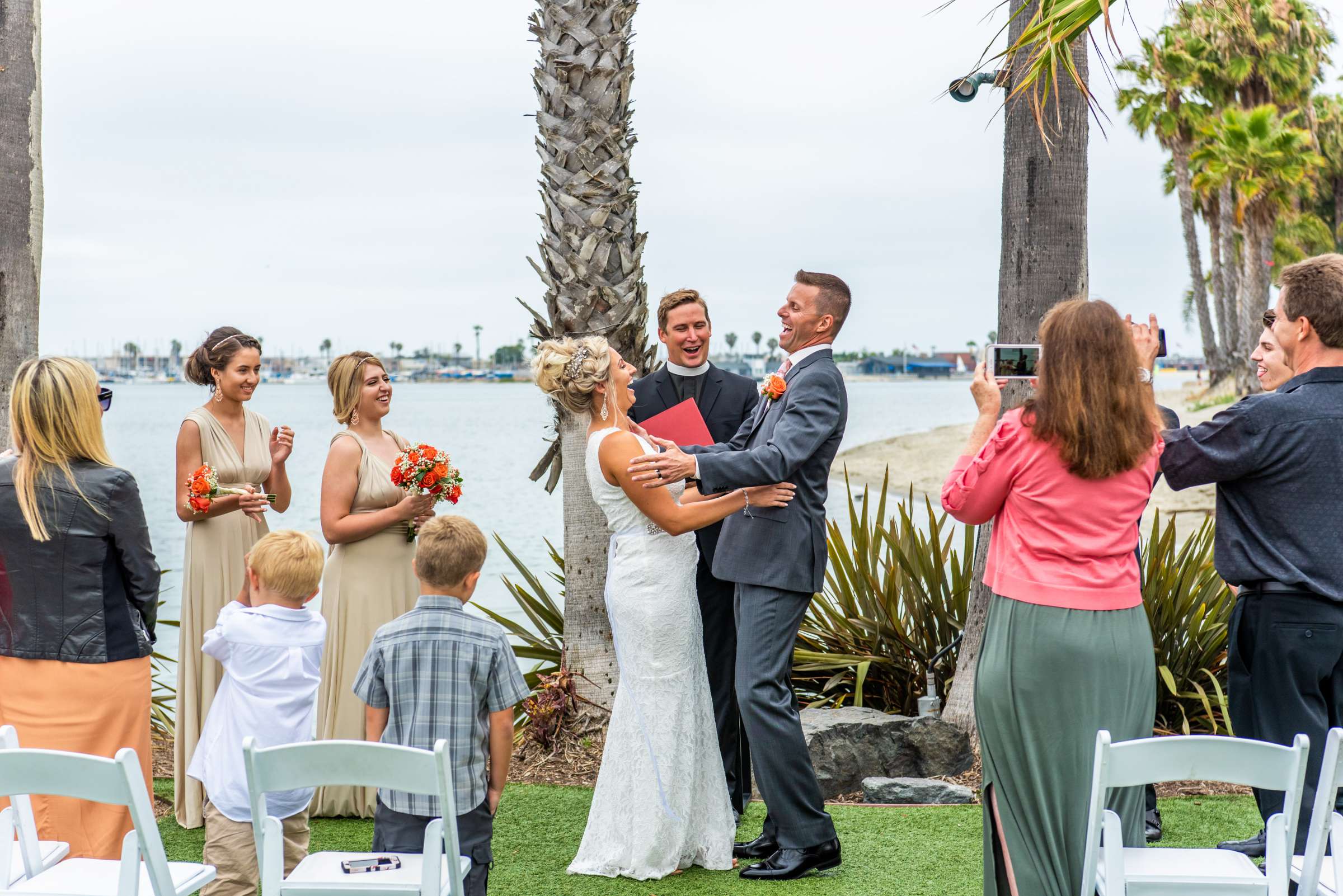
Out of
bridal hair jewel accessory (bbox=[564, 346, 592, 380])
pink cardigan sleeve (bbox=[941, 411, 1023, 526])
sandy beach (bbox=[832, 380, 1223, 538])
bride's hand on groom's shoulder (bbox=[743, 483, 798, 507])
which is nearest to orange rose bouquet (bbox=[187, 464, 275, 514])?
bridal hair jewel accessory (bbox=[564, 346, 592, 380])

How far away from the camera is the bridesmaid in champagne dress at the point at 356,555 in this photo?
4.90 metres

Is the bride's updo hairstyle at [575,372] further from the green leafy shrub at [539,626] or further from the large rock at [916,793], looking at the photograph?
the green leafy shrub at [539,626]

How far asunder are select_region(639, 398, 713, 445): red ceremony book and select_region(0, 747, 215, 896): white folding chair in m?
2.56

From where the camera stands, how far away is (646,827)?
4.14m

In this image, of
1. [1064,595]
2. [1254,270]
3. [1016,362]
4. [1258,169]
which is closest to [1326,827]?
[1064,595]

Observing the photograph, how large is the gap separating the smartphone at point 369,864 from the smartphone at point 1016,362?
2.14 meters

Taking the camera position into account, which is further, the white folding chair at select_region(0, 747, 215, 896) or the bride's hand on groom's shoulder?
the bride's hand on groom's shoulder

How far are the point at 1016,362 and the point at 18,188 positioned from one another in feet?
14.8

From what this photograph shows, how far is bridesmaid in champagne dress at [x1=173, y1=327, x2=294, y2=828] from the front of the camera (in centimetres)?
491

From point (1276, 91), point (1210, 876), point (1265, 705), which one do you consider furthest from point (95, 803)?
point (1276, 91)

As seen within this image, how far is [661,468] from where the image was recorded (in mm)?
4000

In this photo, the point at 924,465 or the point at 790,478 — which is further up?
the point at 790,478

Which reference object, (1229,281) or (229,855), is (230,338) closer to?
(229,855)

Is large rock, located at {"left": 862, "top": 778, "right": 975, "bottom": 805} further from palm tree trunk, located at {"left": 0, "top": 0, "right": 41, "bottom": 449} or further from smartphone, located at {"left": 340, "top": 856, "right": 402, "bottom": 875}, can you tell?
palm tree trunk, located at {"left": 0, "top": 0, "right": 41, "bottom": 449}
